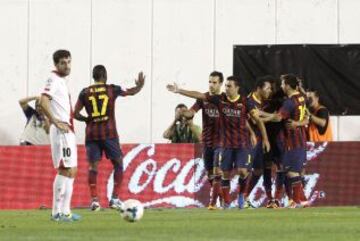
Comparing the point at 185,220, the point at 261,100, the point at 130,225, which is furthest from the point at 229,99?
the point at 130,225

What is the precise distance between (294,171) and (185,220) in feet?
17.8

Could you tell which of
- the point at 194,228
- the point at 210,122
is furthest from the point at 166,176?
the point at 194,228

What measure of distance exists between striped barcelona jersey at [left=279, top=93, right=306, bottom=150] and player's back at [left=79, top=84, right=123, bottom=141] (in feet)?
9.53

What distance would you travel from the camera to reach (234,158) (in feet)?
69.6

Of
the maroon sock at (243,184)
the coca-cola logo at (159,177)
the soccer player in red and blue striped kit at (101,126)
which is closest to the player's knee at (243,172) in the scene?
the maroon sock at (243,184)

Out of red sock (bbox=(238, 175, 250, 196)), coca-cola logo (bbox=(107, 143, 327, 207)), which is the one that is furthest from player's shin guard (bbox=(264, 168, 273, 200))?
coca-cola logo (bbox=(107, 143, 327, 207))

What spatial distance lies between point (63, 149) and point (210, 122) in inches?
222

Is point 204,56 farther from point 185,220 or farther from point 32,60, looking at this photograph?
point 185,220

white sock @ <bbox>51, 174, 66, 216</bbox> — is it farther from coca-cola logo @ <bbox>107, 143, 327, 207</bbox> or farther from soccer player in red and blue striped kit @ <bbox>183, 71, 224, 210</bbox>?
coca-cola logo @ <bbox>107, 143, 327, 207</bbox>

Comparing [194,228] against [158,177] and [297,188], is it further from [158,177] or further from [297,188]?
[158,177]

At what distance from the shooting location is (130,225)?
48.6 feet

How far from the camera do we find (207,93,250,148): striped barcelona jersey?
68.7 ft

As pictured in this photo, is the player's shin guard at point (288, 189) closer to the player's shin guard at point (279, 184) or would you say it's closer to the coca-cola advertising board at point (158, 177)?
the player's shin guard at point (279, 184)

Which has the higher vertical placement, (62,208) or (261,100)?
(261,100)
